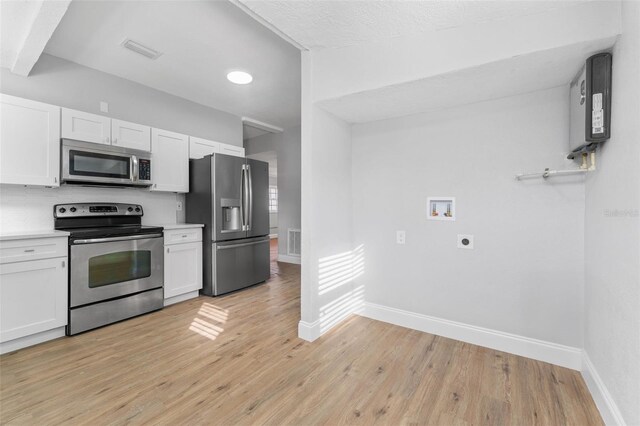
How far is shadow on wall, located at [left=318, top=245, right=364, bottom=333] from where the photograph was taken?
2.61 metres

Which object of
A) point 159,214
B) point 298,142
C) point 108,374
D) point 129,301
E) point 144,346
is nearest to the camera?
point 108,374

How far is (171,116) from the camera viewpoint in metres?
3.92

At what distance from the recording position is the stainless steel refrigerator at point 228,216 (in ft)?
12.0

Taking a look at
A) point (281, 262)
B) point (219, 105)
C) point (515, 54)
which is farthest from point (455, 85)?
point (281, 262)

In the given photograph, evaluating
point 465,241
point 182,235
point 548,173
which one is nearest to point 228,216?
point 182,235

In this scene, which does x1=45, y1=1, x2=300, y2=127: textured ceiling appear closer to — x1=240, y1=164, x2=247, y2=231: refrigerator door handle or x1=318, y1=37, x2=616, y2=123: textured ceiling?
x1=318, y1=37, x2=616, y2=123: textured ceiling

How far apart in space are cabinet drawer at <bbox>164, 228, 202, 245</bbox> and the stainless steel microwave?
25.4 inches

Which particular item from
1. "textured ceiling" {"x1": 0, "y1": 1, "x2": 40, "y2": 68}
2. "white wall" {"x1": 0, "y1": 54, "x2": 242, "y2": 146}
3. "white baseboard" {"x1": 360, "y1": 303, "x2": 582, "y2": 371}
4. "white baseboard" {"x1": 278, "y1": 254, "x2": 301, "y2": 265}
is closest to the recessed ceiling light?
"white wall" {"x1": 0, "y1": 54, "x2": 242, "y2": 146}

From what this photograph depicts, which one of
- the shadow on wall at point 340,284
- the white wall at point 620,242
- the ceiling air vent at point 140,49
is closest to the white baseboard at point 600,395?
the white wall at point 620,242

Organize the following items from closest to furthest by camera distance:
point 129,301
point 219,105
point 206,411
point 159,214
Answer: point 206,411 < point 129,301 < point 159,214 < point 219,105

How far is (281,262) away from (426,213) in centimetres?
404

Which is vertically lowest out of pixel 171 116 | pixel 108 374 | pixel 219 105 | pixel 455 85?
pixel 108 374

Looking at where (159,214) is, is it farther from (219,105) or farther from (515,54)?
(515,54)

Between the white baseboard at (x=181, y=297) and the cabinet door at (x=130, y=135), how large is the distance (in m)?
1.80
